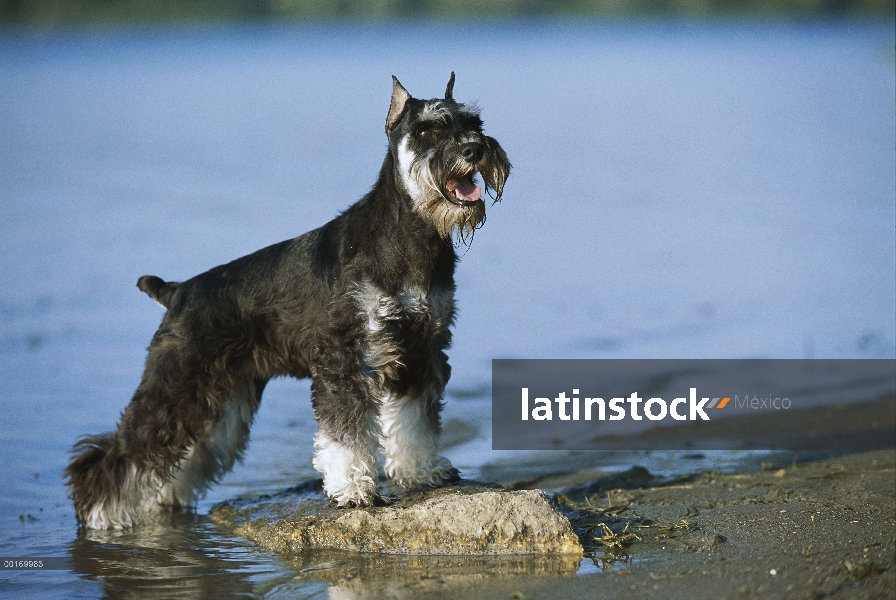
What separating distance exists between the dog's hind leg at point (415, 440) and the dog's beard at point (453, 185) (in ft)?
3.83

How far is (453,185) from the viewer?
6.56m

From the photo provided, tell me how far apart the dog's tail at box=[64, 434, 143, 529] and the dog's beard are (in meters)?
2.81

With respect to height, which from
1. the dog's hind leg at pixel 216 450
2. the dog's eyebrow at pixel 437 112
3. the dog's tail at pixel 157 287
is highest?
the dog's eyebrow at pixel 437 112

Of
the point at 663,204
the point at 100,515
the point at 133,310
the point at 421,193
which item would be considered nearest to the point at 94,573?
the point at 100,515

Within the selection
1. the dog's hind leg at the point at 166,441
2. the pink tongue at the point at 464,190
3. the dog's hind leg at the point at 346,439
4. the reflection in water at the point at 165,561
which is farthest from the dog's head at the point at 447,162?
the reflection in water at the point at 165,561

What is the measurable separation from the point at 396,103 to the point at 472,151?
29.7 inches

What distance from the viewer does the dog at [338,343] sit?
6.61 m

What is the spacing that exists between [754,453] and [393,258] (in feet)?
12.6

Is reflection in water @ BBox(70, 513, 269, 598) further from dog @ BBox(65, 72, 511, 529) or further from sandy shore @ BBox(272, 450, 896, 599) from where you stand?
sandy shore @ BBox(272, 450, 896, 599)

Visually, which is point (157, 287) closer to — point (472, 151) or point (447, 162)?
point (447, 162)

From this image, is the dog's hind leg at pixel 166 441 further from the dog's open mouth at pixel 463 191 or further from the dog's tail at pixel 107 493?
the dog's open mouth at pixel 463 191

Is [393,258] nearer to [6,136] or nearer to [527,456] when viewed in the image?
[527,456]

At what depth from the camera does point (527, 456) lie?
356 inches

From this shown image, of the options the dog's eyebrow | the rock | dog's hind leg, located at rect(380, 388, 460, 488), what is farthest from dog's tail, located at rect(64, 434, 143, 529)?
the dog's eyebrow
